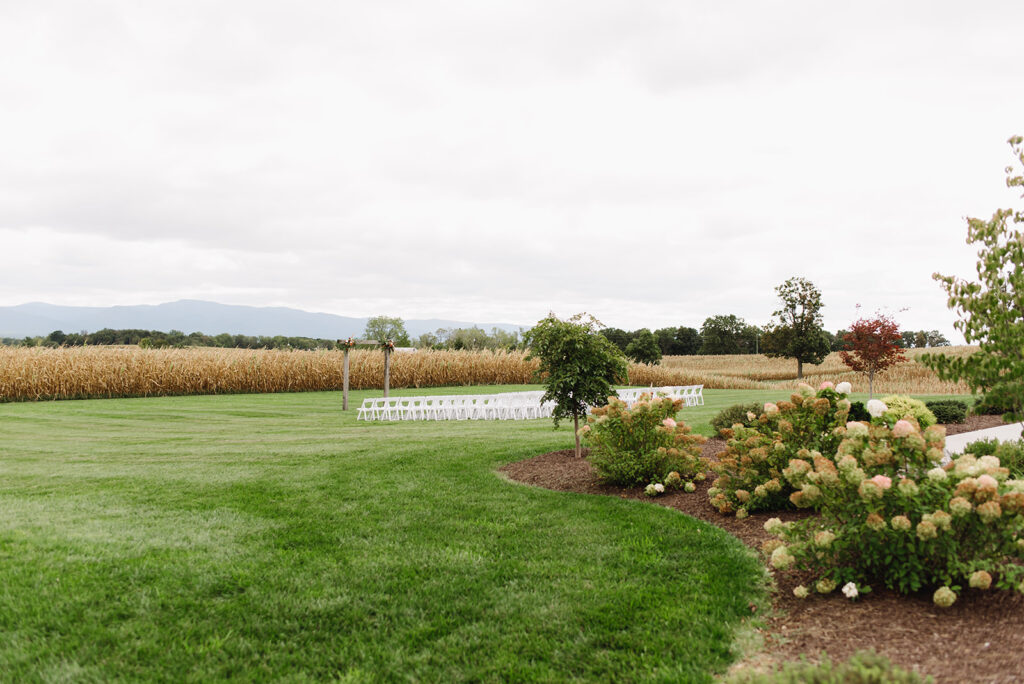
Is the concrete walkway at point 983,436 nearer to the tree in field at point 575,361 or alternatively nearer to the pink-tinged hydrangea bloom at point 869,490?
the tree in field at point 575,361

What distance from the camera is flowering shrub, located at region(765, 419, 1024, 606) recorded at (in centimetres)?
304

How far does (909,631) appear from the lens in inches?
114

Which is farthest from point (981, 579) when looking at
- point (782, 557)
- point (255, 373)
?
point (255, 373)

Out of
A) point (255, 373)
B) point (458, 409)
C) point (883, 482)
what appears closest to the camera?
point (883, 482)

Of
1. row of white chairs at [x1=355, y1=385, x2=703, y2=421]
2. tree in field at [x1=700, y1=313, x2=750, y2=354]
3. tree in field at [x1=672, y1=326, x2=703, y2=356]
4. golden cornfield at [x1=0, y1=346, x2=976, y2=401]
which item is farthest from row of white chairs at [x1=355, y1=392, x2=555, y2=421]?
tree in field at [x1=672, y1=326, x2=703, y2=356]

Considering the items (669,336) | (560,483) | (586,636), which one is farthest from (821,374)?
(586,636)

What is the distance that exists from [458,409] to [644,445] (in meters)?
10.4

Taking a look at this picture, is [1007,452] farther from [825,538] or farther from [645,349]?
[645,349]

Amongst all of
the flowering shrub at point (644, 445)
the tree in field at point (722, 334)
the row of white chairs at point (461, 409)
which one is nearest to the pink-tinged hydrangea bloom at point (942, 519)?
the flowering shrub at point (644, 445)

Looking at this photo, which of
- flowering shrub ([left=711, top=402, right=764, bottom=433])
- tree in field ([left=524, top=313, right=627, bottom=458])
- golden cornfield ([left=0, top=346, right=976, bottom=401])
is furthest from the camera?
golden cornfield ([left=0, top=346, right=976, bottom=401])

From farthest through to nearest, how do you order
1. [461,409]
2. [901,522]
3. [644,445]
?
[461,409]
[644,445]
[901,522]

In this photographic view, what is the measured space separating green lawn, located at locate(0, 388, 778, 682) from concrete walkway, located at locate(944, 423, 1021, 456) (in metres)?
5.69

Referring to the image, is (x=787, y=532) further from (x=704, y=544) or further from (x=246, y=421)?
(x=246, y=421)

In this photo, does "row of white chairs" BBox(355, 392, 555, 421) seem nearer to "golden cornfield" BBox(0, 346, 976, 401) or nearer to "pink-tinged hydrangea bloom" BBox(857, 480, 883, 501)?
"golden cornfield" BBox(0, 346, 976, 401)
